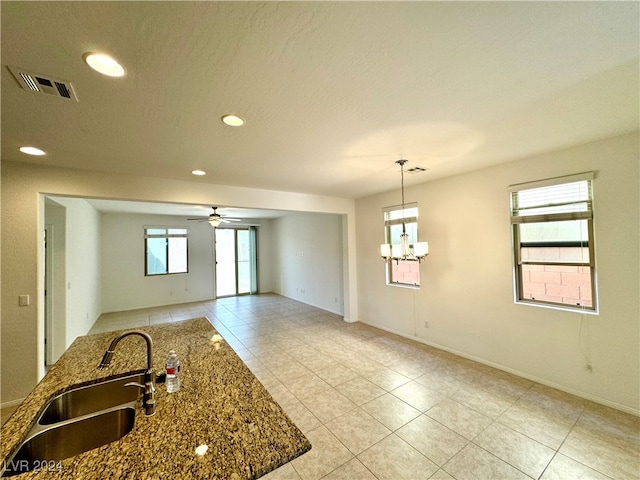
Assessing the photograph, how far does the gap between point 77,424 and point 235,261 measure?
780cm

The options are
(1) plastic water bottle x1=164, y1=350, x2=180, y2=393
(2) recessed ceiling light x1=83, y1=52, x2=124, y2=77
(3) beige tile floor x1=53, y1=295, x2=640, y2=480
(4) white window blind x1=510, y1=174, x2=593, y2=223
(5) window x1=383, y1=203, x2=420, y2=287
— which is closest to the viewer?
(2) recessed ceiling light x1=83, y1=52, x2=124, y2=77

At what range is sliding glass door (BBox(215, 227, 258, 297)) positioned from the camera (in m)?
8.52

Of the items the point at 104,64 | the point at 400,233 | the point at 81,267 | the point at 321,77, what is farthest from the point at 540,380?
the point at 81,267

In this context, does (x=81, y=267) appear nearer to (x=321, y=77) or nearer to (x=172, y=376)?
(x=172, y=376)

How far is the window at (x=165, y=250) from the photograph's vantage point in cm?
733

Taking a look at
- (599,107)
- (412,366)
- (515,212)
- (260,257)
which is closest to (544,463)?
(412,366)

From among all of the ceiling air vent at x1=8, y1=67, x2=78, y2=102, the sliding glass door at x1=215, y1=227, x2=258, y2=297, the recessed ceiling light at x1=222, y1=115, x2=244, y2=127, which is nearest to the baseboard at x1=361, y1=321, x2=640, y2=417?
the recessed ceiling light at x1=222, y1=115, x2=244, y2=127

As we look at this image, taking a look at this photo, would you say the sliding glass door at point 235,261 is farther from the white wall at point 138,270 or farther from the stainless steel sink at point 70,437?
the stainless steel sink at point 70,437

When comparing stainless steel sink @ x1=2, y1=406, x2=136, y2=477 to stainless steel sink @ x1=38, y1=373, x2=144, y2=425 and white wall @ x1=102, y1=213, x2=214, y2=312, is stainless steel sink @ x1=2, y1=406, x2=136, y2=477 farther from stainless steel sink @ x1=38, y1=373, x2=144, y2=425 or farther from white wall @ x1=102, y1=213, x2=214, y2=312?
white wall @ x1=102, y1=213, x2=214, y2=312

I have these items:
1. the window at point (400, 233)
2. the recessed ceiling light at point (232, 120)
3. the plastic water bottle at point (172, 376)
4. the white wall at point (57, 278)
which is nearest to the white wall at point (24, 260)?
the white wall at point (57, 278)

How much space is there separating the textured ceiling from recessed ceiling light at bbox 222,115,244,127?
0.08m

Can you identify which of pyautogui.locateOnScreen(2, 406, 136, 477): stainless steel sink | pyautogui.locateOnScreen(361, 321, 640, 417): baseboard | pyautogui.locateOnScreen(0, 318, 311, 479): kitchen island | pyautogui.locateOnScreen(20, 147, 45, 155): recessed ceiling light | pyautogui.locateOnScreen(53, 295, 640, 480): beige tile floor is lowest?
pyautogui.locateOnScreen(53, 295, 640, 480): beige tile floor

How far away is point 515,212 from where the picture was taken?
10.4 ft

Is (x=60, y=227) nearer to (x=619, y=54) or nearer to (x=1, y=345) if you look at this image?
(x=1, y=345)
